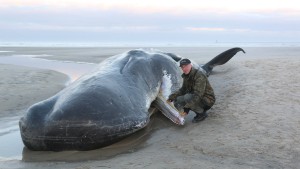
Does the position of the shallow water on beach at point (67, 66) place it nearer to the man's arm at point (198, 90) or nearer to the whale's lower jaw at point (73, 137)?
the man's arm at point (198, 90)

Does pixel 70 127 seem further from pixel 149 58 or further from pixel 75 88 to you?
pixel 149 58

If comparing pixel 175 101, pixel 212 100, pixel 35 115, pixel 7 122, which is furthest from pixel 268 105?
pixel 7 122

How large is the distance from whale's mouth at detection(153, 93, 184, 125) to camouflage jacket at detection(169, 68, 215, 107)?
32 centimetres

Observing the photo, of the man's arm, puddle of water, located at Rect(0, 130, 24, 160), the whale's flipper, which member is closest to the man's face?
the man's arm

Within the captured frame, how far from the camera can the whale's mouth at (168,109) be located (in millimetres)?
6836

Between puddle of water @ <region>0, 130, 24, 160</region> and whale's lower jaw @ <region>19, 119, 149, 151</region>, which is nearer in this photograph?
whale's lower jaw @ <region>19, 119, 149, 151</region>

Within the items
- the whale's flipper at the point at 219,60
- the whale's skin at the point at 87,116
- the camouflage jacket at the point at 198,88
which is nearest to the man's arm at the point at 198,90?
the camouflage jacket at the point at 198,88

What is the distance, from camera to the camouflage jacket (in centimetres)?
693

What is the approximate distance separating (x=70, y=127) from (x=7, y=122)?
9.90 ft

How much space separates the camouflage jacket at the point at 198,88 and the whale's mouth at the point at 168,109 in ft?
1.06

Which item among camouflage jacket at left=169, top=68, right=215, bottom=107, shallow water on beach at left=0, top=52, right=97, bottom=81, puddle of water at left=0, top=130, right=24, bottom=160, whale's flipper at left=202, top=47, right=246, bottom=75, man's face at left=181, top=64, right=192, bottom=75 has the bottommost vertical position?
shallow water on beach at left=0, top=52, right=97, bottom=81

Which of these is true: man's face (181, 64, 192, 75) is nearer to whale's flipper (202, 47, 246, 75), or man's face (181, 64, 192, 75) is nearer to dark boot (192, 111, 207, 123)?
dark boot (192, 111, 207, 123)

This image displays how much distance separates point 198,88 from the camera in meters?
6.93

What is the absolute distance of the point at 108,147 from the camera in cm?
573
